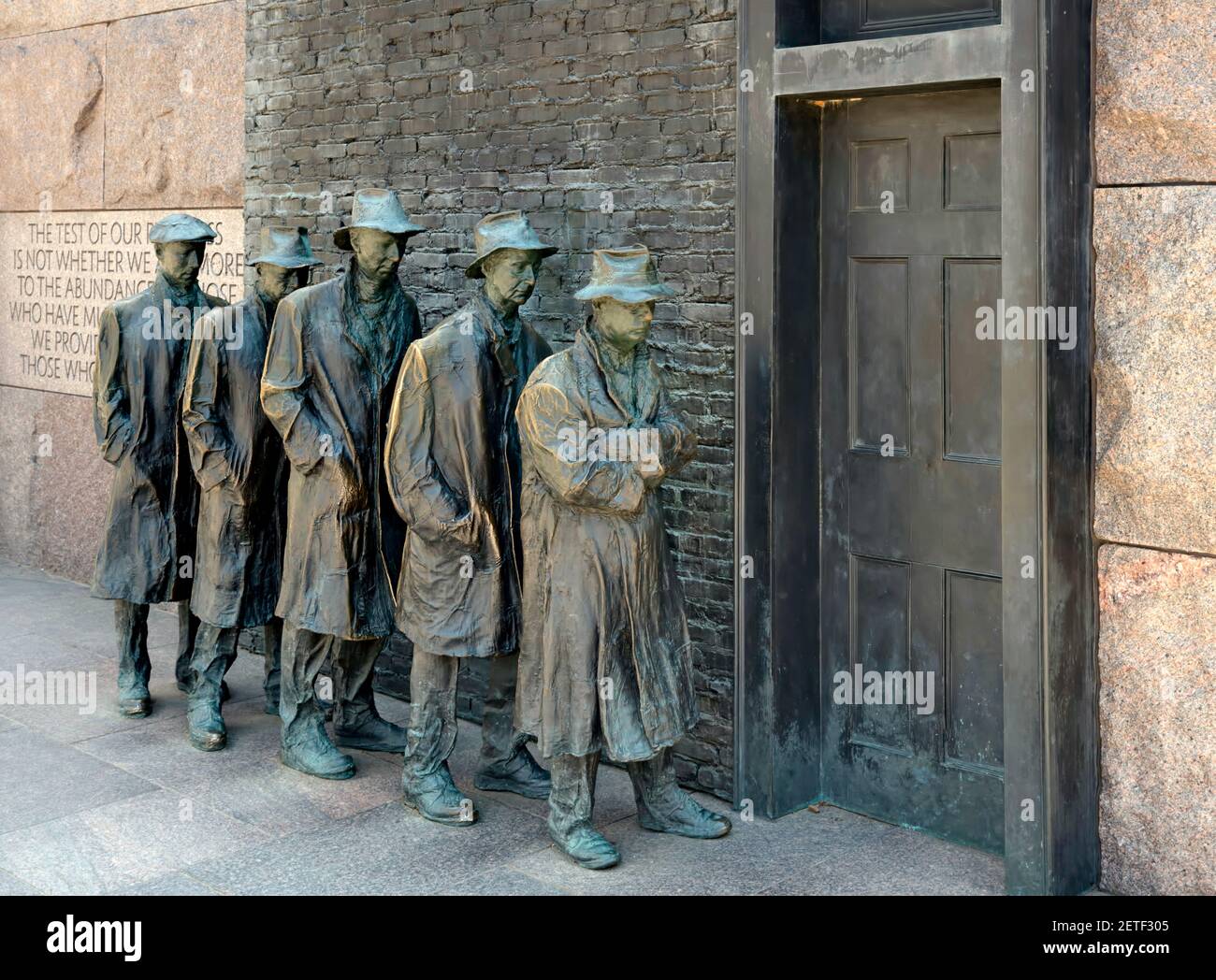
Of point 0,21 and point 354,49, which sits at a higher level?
point 0,21

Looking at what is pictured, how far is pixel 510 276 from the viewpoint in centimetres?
607

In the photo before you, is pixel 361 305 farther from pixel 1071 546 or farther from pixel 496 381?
pixel 1071 546

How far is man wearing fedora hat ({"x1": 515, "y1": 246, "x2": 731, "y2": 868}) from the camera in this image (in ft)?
17.9

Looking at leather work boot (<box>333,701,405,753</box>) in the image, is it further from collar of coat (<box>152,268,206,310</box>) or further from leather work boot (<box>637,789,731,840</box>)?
collar of coat (<box>152,268,206,310</box>)

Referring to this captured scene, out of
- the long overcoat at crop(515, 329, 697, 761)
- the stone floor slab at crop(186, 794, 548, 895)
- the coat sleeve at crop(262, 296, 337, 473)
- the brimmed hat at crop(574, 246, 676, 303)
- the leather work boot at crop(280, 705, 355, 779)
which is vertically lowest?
the stone floor slab at crop(186, 794, 548, 895)

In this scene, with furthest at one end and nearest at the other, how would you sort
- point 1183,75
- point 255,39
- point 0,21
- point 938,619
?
point 0,21, point 255,39, point 938,619, point 1183,75

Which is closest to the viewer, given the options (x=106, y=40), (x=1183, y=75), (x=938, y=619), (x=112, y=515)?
(x=1183, y=75)

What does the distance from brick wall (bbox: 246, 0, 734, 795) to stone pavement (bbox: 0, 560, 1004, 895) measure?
63 cm

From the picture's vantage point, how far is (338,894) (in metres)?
5.38

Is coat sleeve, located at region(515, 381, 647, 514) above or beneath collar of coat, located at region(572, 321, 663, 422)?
beneath

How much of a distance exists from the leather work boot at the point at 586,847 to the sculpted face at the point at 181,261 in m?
3.41

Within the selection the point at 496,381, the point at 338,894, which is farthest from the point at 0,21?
the point at 338,894

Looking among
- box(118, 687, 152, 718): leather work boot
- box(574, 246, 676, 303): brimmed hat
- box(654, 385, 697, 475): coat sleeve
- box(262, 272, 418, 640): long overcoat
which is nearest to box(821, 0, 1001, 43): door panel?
box(574, 246, 676, 303): brimmed hat

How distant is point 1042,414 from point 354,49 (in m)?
4.44
